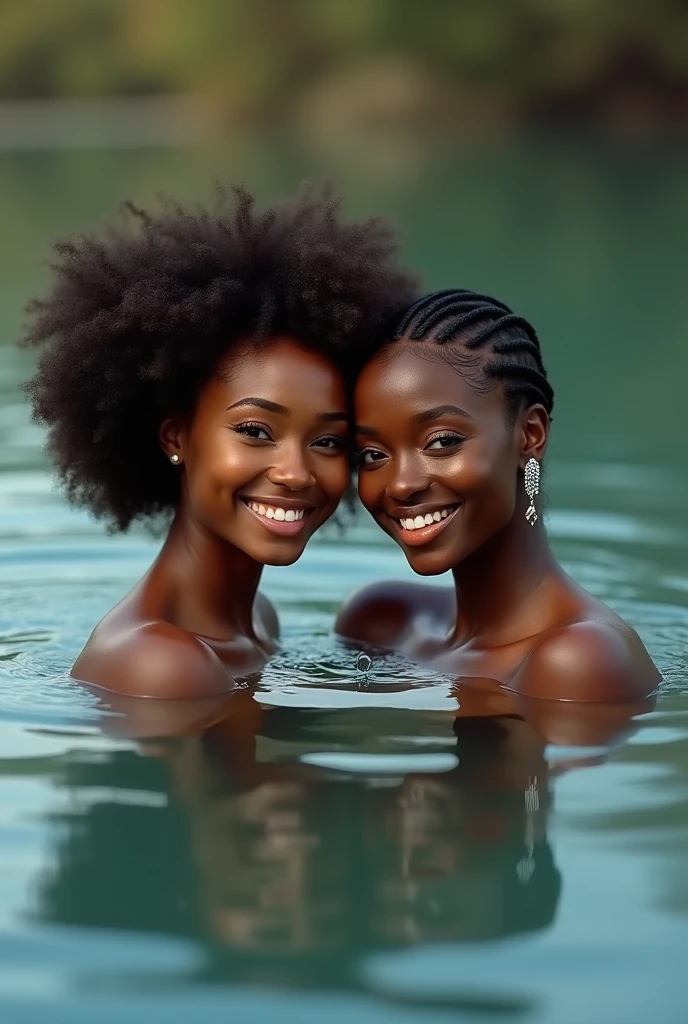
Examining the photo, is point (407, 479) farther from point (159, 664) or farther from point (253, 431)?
point (159, 664)

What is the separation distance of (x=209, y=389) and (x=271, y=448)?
26 centimetres

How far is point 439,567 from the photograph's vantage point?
196 inches

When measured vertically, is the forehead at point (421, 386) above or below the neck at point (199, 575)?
above

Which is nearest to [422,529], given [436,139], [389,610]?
[389,610]

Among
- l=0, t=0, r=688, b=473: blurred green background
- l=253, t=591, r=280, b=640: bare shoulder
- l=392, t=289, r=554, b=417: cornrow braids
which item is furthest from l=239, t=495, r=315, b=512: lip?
l=0, t=0, r=688, b=473: blurred green background

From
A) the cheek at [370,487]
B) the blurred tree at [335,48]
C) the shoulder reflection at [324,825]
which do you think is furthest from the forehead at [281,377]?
the blurred tree at [335,48]

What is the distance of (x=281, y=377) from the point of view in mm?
4820

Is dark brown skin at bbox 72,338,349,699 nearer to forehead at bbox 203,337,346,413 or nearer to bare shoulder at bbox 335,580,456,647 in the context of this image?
forehead at bbox 203,337,346,413

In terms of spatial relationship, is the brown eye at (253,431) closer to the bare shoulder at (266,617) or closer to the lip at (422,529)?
the lip at (422,529)

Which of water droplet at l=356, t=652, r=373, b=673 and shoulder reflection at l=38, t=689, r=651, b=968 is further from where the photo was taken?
water droplet at l=356, t=652, r=373, b=673

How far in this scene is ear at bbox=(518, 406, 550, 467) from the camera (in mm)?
4992

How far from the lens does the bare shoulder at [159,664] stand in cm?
477

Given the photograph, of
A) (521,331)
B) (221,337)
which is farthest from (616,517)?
(221,337)

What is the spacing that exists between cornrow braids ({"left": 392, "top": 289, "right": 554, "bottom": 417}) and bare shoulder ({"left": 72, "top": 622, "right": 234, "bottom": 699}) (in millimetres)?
1045
